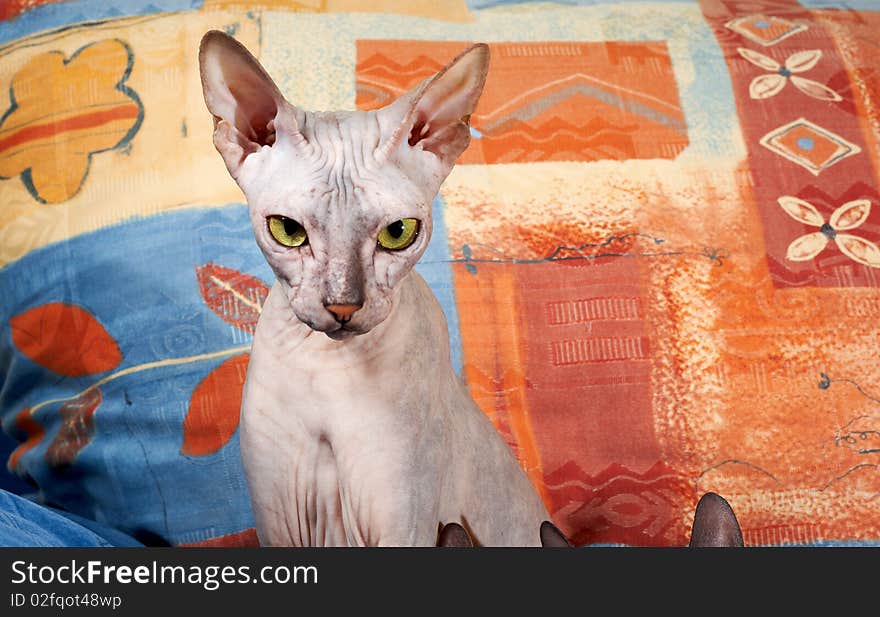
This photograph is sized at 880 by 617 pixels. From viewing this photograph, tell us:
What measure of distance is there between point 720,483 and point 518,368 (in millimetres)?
215

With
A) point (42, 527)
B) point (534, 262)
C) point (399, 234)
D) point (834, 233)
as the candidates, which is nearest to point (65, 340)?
point (42, 527)

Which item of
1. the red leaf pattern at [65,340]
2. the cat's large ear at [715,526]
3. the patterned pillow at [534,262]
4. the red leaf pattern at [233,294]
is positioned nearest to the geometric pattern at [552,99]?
the patterned pillow at [534,262]

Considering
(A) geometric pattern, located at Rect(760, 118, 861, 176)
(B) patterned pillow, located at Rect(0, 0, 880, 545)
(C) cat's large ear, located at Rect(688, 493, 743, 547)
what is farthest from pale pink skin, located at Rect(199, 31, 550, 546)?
(A) geometric pattern, located at Rect(760, 118, 861, 176)

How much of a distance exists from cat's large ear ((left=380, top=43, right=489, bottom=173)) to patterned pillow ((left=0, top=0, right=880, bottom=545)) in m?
0.40

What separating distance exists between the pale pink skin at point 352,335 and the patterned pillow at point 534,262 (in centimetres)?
30

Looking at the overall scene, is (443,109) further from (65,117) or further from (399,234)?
(65,117)

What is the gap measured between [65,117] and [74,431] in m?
0.33

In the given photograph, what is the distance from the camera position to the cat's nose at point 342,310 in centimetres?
51

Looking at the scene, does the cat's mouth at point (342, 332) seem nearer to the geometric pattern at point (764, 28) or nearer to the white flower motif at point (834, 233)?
the white flower motif at point (834, 233)

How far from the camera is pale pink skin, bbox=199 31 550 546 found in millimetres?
523

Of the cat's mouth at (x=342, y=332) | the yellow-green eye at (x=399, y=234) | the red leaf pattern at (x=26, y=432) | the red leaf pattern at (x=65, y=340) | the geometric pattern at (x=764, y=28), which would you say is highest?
the geometric pattern at (x=764, y=28)

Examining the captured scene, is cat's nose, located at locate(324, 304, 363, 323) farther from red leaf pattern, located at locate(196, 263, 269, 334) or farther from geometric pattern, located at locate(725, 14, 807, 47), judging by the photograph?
geometric pattern, located at locate(725, 14, 807, 47)
